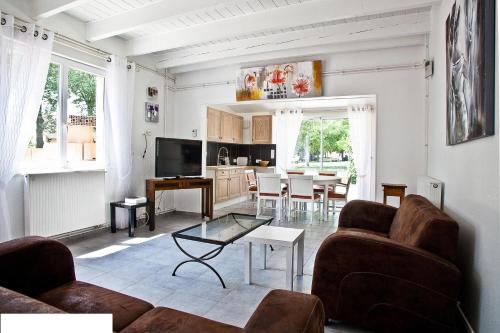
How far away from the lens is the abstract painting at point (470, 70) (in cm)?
161

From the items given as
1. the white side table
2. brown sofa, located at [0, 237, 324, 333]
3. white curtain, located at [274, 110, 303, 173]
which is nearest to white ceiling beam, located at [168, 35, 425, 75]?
white curtain, located at [274, 110, 303, 173]

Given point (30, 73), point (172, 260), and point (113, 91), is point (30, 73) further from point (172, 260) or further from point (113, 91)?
point (172, 260)

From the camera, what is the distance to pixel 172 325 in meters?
1.24

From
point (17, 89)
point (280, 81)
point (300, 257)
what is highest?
point (280, 81)

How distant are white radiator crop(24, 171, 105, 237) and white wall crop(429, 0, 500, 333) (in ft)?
14.0

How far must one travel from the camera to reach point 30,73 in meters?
3.31

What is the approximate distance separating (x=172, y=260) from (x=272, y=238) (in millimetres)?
1300

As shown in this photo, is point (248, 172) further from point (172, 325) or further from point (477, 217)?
point (172, 325)

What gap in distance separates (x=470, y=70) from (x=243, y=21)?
273 cm

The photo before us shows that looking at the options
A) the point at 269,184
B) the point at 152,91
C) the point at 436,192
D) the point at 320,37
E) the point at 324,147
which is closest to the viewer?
the point at 436,192

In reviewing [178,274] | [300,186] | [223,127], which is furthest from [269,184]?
[178,274]

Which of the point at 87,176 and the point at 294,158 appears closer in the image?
the point at 87,176

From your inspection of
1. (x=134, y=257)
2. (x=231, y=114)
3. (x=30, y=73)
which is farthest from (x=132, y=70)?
(x=231, y=114)

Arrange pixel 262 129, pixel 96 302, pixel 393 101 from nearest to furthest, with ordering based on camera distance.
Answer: pixel 96 302
pixel 393 101
pixel 262 129
